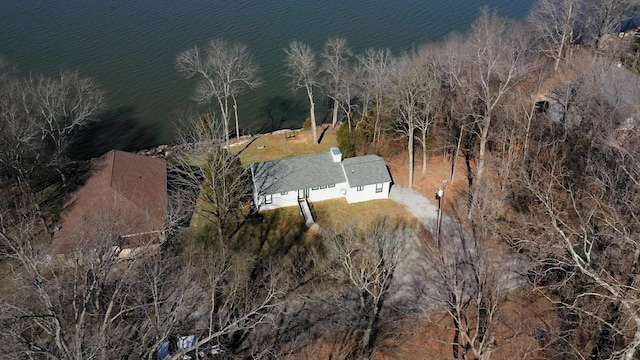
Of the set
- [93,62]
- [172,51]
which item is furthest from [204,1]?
[93,62]

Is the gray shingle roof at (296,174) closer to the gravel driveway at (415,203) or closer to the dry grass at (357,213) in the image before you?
the dry grass at (357,213)

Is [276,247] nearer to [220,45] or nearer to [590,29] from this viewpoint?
[220,45]

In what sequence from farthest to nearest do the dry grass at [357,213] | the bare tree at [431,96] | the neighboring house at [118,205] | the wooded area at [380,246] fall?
1. the bare tree at [431,96]
2. the dry grass at [357,213]
3. the neighboring house at [118,205]
4. the wooded area at [380,246]

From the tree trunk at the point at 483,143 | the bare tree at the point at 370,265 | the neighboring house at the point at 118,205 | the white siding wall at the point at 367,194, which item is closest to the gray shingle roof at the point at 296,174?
the white siding wall at the point at 367,194

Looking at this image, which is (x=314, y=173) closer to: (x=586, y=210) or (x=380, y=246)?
(x=380, y=246)

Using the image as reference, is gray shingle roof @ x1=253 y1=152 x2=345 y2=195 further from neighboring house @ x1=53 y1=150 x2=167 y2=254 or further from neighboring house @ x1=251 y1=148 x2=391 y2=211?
neighboring house @ x1=53 y1=150 x2=167 y2=254
